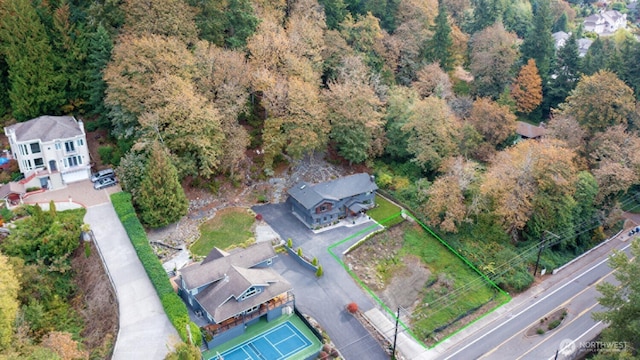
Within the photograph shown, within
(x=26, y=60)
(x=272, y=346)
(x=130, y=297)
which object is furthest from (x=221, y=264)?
(x=26, y=60)

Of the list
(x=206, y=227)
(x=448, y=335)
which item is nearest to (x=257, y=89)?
(x=206, y=227)

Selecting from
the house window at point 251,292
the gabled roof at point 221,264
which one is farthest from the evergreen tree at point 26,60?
the house window at point 251,292

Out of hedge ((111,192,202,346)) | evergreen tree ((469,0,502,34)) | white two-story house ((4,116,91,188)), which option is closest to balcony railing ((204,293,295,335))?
hedge ((111,192,202,346))

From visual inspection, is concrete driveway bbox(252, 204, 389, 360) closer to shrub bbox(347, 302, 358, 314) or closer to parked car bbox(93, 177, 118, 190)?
shrub bbox(347, 302, 358, 314)

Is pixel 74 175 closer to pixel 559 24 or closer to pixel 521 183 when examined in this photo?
pixel 521 183

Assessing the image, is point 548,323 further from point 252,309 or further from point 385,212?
point 252,309

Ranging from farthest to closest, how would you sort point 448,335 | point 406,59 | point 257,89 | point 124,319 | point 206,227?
point 406,59 < point 257,89 < point 206,227 < point 448,335 < point 124,319
